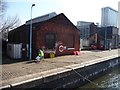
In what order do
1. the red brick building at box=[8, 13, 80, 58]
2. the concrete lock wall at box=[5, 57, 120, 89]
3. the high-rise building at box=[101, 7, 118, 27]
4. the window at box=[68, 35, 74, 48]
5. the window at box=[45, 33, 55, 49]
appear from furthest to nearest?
the high-rise building at box=[101, 7, 118, 27] < the window at box=[68, 35, 74, 48] < the window at box=[45, 33, 55, 49] < the red brick building at box=[8, 13, 80, 58] < the concrete lock wall at box=[5, 57, 120, 89]

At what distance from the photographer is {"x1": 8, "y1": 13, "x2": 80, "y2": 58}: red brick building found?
758 inches

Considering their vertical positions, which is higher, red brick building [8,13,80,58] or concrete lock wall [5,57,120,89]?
red brick building [8,13,80,58]

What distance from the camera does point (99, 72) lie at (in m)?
18.6

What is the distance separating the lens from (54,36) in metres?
20.9

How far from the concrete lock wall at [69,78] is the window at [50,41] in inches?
226

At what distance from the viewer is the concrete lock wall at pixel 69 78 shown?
10.3 meters

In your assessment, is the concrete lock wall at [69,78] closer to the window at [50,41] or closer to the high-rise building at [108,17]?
the window at [50,41]

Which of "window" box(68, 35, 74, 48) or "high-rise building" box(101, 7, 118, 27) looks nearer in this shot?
"window" box(68, 35, 74, 48)

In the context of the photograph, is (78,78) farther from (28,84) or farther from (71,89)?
(28,84)

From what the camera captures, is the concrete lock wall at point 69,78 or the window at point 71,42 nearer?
the concrete lock wall at point 69,78

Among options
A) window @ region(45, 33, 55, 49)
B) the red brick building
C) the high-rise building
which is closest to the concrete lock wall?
the red brick building

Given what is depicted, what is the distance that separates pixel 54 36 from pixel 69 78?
8672 mm

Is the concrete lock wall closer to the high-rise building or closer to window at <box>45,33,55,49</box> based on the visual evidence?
window at <box>45,33,55,49</box>

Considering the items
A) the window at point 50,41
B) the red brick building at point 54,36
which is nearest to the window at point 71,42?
the red brick building at point 54,36
